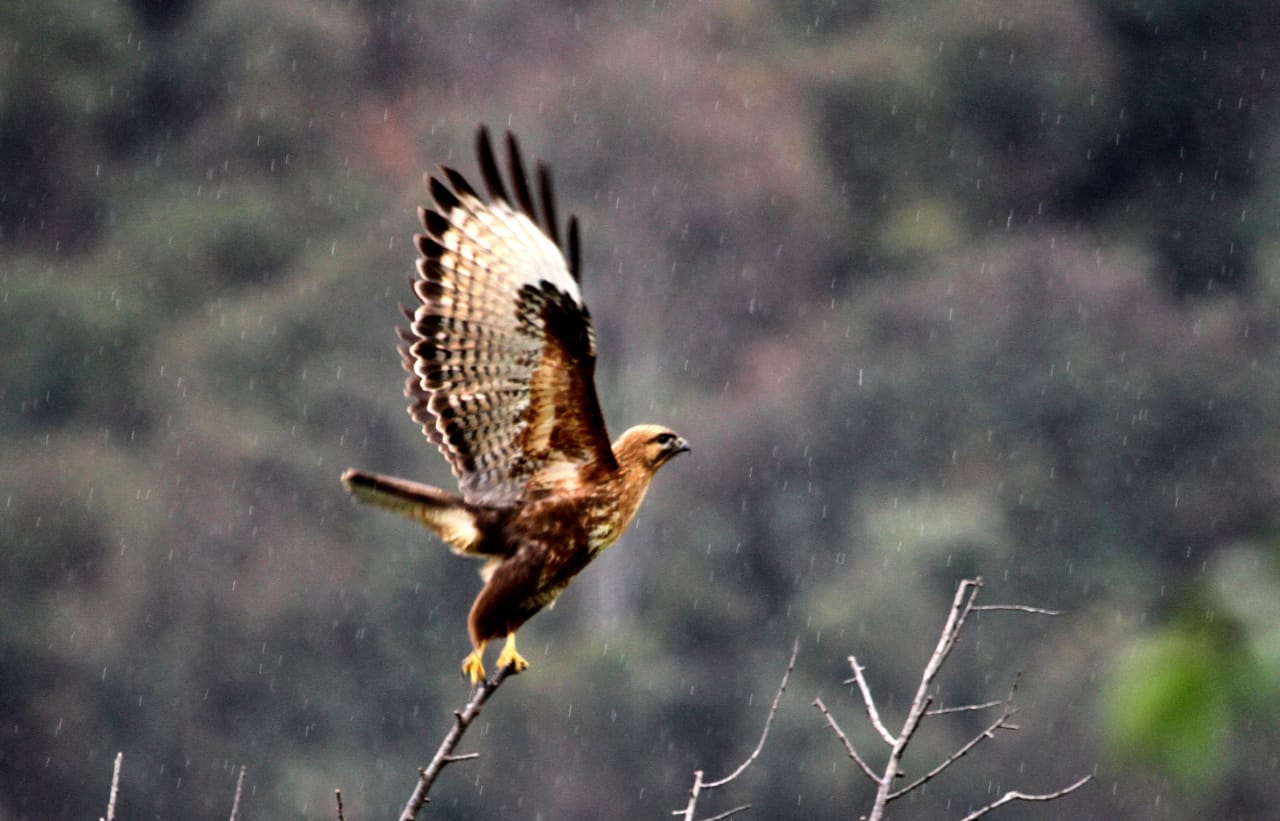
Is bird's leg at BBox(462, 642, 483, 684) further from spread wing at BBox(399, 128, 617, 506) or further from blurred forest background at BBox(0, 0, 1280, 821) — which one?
blurred forest background at BBox(0, 0, 1280, 821)

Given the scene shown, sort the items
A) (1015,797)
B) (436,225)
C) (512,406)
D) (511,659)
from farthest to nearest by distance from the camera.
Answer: (436,225) < (512,406) < (511,659) < (1015,797)

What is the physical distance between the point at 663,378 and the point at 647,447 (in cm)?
2018

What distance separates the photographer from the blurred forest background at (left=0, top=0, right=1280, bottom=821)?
68.9 ft

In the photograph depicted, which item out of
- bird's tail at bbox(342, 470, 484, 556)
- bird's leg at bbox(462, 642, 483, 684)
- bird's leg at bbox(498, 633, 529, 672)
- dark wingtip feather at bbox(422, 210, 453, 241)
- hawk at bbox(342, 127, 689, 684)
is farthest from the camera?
dark wingtip feather at bbox(422, 210, 453, 241)

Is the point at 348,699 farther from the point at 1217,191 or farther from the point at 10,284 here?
the point at 1217,191

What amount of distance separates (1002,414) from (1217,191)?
24.1 feet

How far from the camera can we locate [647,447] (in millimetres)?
3732

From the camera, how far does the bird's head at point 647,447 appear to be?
3693mm

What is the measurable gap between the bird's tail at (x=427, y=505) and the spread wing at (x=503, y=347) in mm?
81

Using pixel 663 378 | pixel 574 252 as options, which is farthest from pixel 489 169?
pixel 663 378

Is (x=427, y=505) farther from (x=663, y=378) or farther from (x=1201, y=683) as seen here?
(x=663, y=378)

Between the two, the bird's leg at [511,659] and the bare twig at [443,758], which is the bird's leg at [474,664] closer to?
the bird's leg at [511,659]

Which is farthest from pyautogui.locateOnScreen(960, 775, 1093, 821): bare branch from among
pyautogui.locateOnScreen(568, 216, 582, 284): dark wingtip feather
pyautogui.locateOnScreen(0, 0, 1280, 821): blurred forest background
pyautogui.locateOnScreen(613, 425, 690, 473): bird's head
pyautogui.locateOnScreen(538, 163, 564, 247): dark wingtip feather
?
pyautogui.locateOnScreen(0, 0, 1280, 821): blurred forest background

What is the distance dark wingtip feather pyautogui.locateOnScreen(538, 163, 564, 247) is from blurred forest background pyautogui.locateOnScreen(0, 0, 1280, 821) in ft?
49.5
